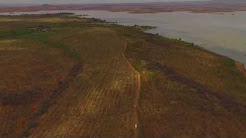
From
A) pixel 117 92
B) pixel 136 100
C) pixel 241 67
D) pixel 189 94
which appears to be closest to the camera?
pixel 136 100

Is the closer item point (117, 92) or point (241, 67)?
point (117, 92)

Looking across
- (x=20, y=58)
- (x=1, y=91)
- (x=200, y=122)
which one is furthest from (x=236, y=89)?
(x=20, y=58)

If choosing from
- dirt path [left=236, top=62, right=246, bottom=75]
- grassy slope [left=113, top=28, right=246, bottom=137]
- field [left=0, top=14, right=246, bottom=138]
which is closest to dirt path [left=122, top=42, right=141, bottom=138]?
field [left=0, top=14, right=246, bottom=138]

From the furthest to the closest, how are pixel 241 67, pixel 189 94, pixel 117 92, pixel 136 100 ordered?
1. pixel 241 67
2. pixel 189 94
3. pixel 117 92
4. pixel 136 100

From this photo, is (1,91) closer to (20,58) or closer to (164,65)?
(20,58)

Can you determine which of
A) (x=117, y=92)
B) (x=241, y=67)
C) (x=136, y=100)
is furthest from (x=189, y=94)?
(x=241, y=67)

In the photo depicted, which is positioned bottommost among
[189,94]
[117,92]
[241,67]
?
[189,94]

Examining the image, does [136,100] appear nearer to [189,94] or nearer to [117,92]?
[117,92]

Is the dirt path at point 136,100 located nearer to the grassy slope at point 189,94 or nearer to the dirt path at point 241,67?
the grassy slope at point 189,94

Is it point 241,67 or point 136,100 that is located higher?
point 241,67
